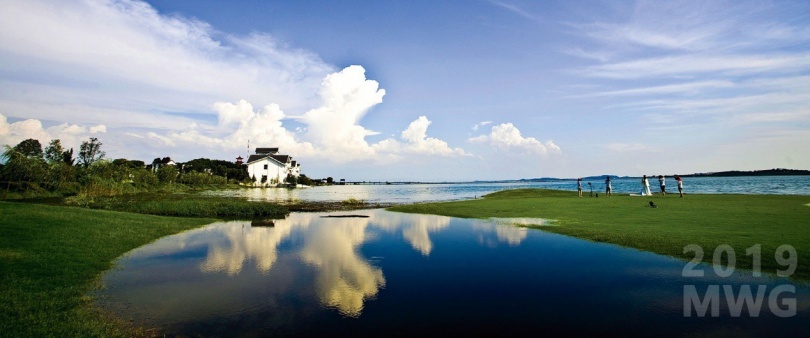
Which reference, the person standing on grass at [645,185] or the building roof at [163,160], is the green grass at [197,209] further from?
the building roof at [163,160]

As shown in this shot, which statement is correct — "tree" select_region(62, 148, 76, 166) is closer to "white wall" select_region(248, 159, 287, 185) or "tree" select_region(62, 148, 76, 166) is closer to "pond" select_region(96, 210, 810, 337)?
"pond" select_region(96, 210, 810, 337)

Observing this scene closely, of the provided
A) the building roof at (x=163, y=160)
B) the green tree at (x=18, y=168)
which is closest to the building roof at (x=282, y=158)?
the building roof at (x=163, y=160)

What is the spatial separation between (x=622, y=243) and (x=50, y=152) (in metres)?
77.4

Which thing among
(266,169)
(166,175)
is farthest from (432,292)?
(266,169)

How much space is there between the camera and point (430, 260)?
1623 cm

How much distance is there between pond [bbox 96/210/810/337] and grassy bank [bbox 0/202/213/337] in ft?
2.57

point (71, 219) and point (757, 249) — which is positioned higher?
point (71, 219)

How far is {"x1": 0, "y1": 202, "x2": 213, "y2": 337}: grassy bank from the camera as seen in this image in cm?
848

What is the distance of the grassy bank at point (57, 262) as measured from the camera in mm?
8477

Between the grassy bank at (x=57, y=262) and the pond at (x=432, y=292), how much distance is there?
78 cm

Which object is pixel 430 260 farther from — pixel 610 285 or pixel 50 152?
pixel 50 152

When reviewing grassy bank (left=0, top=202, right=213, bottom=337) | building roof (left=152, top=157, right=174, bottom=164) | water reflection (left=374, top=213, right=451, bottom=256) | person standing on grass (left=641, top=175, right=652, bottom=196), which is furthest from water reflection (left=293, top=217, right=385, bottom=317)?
building roof (left=152, top=157, right=174, bottom=164)

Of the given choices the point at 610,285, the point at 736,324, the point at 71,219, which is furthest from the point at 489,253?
the point at 71,219

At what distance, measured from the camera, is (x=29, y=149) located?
65.7m
